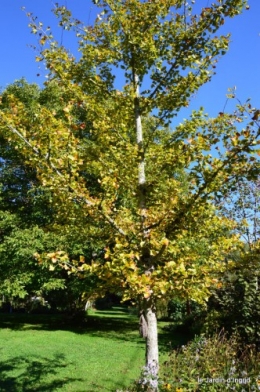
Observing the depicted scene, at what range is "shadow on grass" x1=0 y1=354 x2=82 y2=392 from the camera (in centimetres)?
677

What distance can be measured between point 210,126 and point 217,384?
346cm

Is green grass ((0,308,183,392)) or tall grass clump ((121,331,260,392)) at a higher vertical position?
tall grass clump ((121,331,260,392))

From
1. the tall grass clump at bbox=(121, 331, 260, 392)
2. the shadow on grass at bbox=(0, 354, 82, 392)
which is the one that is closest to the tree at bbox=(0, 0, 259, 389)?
the tall grass clump at bbox=(121, 331, 260, 392)

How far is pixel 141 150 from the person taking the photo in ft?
13.0

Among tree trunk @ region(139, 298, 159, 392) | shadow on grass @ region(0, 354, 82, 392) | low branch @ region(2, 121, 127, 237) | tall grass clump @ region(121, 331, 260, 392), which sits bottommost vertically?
Result: shadow on grass @ region(0, 354, 82, 392)

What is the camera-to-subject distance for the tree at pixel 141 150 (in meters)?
3.28

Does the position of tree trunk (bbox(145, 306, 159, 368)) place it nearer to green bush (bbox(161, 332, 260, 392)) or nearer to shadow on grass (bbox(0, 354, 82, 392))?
green bush (bbox(161, 332, 260, 392))

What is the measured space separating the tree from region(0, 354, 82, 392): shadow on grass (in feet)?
13.6

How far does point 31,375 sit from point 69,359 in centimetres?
206

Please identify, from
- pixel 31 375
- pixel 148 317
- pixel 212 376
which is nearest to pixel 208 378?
pixel 212 376

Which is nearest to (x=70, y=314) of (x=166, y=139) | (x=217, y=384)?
(x=217, y=384)

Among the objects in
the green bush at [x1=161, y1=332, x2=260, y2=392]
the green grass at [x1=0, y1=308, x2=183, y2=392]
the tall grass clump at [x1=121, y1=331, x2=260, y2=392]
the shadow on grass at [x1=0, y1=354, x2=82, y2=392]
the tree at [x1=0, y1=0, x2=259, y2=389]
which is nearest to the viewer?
the tree at [x1=0, y1=0, x2=259, y2=389]

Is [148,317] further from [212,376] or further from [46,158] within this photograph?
[212,376]

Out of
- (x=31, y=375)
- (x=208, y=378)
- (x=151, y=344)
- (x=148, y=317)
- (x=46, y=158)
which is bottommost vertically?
(x=31, y=375)
